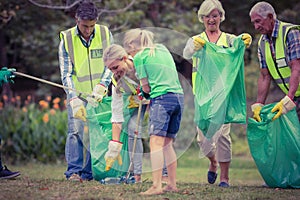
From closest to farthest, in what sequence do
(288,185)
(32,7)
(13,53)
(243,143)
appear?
1. (288,185)
2. (32,7)
3. (243,143)
4. (13,53)

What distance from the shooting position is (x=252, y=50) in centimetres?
1709

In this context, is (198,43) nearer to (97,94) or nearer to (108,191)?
(97,94)

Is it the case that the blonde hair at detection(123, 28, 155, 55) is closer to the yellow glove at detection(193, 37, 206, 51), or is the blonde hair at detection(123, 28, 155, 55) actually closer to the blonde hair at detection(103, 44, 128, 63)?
the blonde hair at detection(103, 44, 128, 63)

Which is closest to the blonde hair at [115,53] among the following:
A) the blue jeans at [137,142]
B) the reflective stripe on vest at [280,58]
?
the blue jeans at [137,142]

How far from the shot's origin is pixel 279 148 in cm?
714

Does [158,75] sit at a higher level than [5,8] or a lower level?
lower

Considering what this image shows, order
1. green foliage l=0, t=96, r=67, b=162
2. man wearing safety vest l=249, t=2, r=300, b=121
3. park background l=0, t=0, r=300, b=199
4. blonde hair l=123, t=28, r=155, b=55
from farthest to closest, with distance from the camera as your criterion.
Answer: green foliage l=0, t=96, r=67, b=162
park background l=0, t=0, r=300, b=199
man wearing safety vest l=249, t=2, r=300, b=121
blonde hair l=123, t=28, r=155, b=55

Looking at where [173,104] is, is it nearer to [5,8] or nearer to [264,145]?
[264,145]

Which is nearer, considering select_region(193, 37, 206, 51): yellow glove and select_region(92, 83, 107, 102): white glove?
select_region(193, 37, 206, 51): yellow glove

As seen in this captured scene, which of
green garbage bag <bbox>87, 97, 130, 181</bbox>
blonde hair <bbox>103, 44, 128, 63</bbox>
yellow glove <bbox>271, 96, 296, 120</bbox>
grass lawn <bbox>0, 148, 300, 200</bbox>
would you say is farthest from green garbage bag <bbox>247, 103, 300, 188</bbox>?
blonde hair <bbox>103, 44, 128, 63</bbox>

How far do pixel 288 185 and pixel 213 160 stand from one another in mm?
846

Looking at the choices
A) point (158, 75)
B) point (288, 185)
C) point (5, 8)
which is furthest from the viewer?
point (5, 8)

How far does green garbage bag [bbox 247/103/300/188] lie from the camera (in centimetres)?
709

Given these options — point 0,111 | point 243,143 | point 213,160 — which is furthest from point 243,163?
point 213,160
